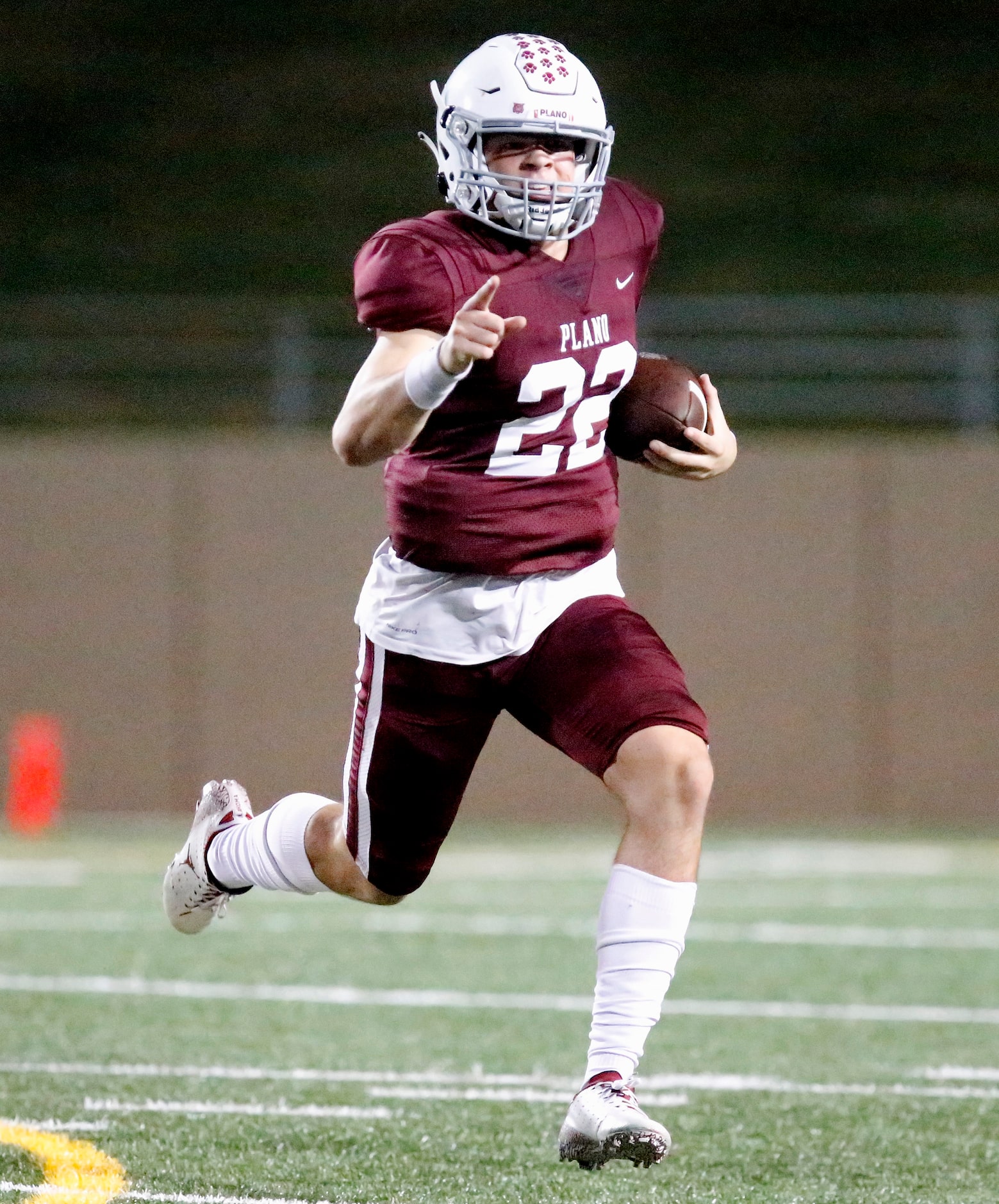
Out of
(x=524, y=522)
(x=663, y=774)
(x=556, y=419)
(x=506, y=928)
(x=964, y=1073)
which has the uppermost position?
(x=556, y=419)

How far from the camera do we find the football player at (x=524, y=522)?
3197 mm

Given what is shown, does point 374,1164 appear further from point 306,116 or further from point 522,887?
point 306,116

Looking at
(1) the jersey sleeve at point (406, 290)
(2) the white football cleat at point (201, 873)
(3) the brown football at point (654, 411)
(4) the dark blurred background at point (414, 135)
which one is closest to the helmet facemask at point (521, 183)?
(1) the jersey sleeve at point (406, 290)

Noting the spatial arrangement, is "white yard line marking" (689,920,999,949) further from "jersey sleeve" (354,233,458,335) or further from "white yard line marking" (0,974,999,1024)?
"jersey sleeve" (354,233,458,335)

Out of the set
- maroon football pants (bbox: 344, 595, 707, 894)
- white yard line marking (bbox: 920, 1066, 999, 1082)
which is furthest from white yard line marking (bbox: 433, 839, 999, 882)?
maroon football pants (bbox: 344, 595, 707, 894)

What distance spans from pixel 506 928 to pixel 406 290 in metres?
3.99

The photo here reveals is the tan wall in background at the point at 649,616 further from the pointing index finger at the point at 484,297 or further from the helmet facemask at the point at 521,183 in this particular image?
the pointing index finger at the point at 484,297

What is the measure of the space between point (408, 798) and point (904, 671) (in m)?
7.69

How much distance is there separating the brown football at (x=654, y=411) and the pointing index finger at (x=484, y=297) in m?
0.66

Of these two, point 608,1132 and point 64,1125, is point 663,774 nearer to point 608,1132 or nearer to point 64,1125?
point 608,1132

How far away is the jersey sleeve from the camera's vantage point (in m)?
3.23

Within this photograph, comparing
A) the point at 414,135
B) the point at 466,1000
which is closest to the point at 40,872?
the point at 466,1000

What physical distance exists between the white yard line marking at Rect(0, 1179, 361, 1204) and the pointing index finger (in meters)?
1.45

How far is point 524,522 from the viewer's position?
3410 mm
